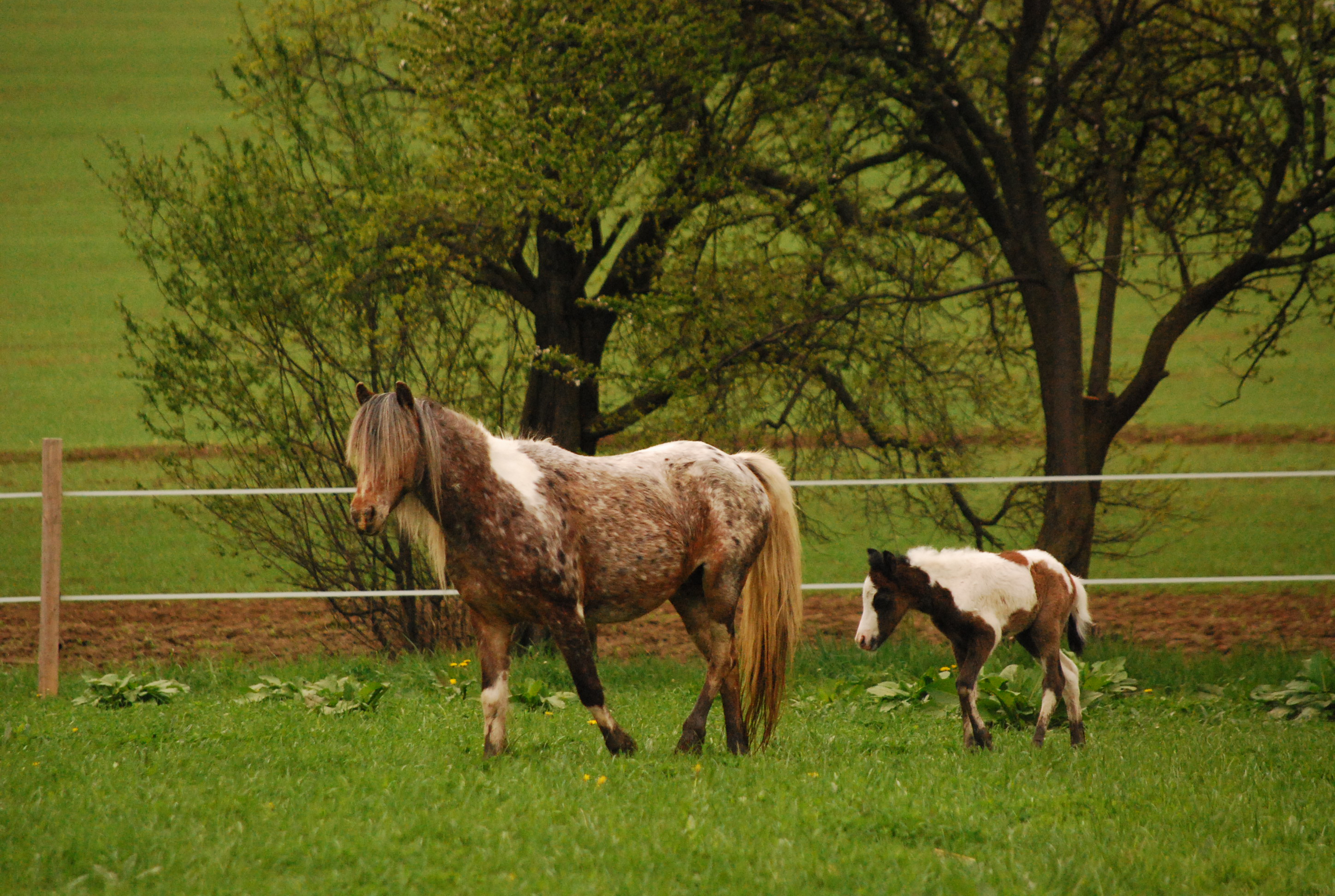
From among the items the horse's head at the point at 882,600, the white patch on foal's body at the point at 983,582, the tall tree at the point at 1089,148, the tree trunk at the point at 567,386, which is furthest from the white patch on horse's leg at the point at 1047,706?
the tree trunk at the point at 567,386

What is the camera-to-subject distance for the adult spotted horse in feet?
15.8

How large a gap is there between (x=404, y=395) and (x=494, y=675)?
1365 millimetres

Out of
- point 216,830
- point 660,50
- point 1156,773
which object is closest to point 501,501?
point 216,830

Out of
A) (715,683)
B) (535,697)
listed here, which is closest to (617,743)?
(715,683)

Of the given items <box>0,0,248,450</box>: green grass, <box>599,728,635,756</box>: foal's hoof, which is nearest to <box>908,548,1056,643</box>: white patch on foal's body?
<box>599,728,635,756</box>: foal's hoof

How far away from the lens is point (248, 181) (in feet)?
33.6

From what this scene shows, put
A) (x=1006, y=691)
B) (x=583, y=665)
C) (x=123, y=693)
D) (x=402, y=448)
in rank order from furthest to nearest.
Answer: (x=123, y=693) → (x=1006, y=691) → (x=583, y=665) → (x=402, y=448)

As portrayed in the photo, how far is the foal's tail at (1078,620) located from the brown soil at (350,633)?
4520 mm

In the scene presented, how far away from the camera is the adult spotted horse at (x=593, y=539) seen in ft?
15.8

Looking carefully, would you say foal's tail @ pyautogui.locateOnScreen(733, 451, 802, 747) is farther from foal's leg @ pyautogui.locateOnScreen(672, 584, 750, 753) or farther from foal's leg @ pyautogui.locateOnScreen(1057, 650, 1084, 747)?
foal's leg @ pyautogui.locateOnScreen(1057, 650, 1084, 747)

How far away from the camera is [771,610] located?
5.70 m

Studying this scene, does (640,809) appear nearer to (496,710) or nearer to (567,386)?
(496,710)

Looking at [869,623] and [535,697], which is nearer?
[869,623]

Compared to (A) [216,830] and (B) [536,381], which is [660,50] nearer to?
(B) [536,381]
